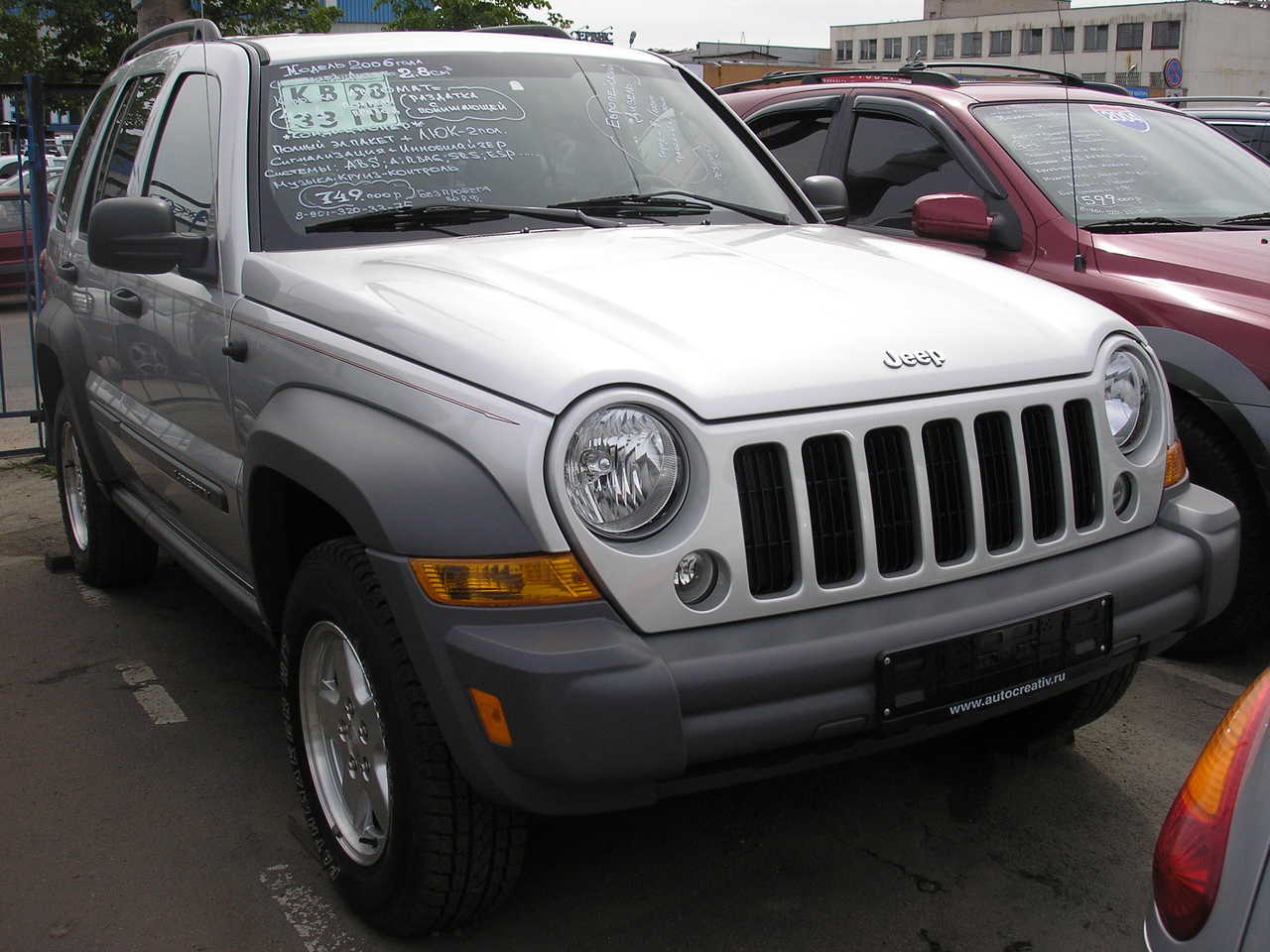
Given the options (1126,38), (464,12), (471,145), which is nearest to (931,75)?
(471,145)

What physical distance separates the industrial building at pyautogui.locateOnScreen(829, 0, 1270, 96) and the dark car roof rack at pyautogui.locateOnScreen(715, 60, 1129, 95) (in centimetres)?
6497

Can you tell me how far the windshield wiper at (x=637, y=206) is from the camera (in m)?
3.50

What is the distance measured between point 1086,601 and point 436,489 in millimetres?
1249

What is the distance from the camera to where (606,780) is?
2.18 metres

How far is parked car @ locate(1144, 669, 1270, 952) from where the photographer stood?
1.46 m

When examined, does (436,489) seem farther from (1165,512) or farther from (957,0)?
(957,0)

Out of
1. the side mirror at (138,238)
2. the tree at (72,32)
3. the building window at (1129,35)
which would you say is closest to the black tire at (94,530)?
the side mirror at (138,238)

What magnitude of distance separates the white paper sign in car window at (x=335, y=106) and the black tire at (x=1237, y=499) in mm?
2487

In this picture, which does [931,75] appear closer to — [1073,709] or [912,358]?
[1073,709]

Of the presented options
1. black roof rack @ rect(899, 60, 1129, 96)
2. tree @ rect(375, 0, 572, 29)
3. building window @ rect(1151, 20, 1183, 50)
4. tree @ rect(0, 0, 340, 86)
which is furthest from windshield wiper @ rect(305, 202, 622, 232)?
building window @ rect(1151, 20, 1183, 50)

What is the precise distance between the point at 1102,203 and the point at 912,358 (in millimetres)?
2660

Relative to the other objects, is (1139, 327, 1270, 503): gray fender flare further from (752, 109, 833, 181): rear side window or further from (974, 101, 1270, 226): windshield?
(752, 109, 833, 181): rear side window

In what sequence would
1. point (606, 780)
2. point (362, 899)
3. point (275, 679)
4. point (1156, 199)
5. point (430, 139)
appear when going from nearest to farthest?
point (606, 780) → point (362, 899) → point (430, 139) → point (275, 679) → point (1156, 199)

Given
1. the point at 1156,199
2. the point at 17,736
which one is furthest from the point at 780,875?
the point at 1156,199
